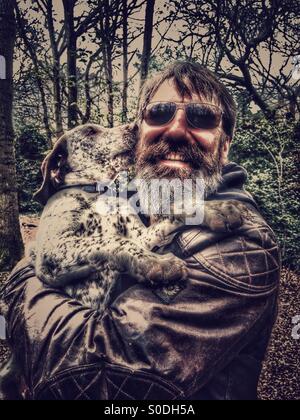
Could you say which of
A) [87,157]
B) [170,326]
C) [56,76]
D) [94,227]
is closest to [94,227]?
[94,227]

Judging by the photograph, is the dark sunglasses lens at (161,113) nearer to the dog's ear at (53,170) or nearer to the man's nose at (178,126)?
the man's nose at (178,126)

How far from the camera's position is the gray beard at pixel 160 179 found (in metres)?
3.19

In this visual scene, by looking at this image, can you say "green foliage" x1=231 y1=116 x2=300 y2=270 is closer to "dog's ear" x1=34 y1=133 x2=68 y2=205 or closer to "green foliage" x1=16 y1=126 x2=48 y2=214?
"dog's ear" x1=34 y1=133 x2=68 y2=205

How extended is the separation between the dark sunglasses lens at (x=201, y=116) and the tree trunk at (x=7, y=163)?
4.72 feet

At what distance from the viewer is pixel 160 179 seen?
3.25 meters

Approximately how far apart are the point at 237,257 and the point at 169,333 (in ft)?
2.13

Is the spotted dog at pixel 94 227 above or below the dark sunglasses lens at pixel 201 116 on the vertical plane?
below

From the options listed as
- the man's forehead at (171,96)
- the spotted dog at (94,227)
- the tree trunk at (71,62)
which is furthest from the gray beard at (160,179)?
the tree trunk at (71,62)

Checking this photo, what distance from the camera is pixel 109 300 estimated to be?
2.92m

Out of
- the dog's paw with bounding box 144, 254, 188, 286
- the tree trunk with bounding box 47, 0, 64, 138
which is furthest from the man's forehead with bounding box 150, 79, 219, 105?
the dog's paw with bounding box 144, 254, 188, 286

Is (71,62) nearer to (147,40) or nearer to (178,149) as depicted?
(147,40)

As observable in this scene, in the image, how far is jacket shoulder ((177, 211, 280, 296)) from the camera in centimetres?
291

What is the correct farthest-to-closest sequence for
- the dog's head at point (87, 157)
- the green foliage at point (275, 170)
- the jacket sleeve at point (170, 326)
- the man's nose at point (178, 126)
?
the green foliage at point (275, 170), the dog's head at point (87, 157), the man's nose at point (178, 126), the jacket sleeve at point (170, 326)

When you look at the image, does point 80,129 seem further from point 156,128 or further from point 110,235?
point 110,235
